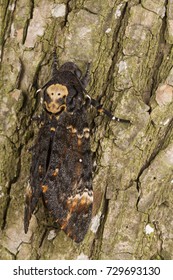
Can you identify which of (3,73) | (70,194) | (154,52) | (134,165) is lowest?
(70,194)

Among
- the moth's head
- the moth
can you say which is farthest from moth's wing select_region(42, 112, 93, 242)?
the moth's head

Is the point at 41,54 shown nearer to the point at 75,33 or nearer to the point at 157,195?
the point at 75,33

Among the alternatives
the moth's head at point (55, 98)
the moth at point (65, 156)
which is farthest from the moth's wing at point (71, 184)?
the moth's head at point (55, 98)

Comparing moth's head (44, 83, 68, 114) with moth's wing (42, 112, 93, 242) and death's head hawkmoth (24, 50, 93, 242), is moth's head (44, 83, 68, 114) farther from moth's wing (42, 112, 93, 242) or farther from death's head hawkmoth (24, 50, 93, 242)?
moth's wing (42, 112, 93, 242)

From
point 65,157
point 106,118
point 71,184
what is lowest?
point 71,184

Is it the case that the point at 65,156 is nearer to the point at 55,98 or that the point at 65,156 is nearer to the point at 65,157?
the point at 65,157

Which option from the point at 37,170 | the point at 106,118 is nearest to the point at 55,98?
the point at 106,118
